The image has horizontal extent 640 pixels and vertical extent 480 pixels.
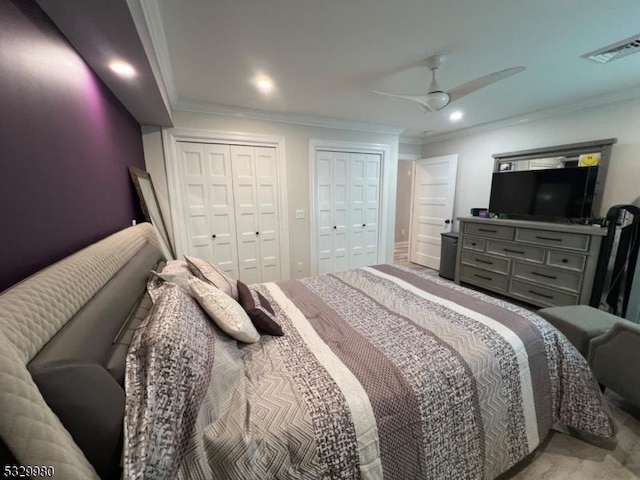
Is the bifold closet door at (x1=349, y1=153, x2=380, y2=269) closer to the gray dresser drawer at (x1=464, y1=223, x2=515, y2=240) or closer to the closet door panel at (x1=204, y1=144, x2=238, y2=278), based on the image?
the gray dresser drawer at (x1=464, y1=223, x2=515, y2=240)

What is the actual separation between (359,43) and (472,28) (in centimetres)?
71

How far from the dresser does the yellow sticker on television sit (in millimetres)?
831

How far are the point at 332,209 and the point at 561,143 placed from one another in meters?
3.02

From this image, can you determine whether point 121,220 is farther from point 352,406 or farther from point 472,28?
point 472,28

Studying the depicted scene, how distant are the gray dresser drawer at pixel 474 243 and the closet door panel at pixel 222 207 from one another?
3.30 m

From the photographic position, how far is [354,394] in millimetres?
968

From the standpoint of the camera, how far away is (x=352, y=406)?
36.7 inches

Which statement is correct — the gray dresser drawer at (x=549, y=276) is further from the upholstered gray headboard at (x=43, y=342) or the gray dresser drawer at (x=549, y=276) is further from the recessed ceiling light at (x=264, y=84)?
the upholstered gray headboard at (x=43, y=342)

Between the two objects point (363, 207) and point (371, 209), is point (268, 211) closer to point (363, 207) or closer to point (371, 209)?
point (363, 207)

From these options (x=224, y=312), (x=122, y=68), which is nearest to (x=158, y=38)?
(x=122, y=68)

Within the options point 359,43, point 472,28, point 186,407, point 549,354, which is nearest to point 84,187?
point 186,407

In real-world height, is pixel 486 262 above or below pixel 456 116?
below

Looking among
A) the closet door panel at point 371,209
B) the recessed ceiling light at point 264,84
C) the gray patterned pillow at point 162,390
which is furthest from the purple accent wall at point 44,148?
the closet door panel at point 371,209

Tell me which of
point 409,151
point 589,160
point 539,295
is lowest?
point 539,295
